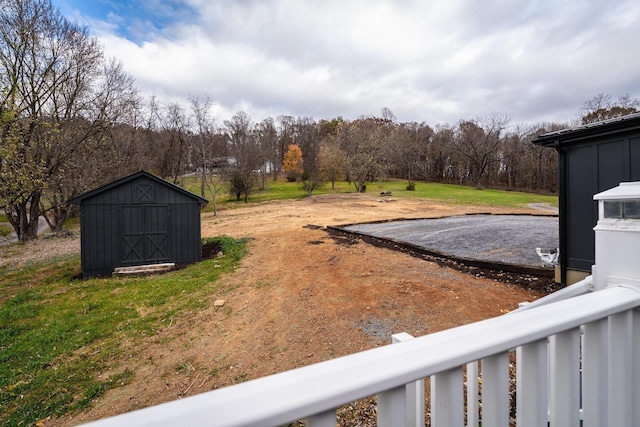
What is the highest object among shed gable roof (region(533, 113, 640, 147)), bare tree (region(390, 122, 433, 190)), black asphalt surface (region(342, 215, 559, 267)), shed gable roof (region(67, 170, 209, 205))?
bare tree (region(390, 122, 433, 190))

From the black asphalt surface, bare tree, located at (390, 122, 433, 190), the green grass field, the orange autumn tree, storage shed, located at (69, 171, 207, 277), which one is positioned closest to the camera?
the black asphalt surface

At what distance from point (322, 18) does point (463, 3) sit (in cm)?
414

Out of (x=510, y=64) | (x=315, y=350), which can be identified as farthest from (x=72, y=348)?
(x=510, y=64)

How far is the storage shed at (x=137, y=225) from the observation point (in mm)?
8203

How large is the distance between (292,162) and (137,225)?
31.2 meters

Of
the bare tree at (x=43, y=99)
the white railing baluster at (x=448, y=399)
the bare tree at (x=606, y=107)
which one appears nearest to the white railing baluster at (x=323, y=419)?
the white railing baluster at (x=448, y=399)

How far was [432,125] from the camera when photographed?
43.9 meters

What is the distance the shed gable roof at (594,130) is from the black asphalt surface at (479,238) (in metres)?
2.42

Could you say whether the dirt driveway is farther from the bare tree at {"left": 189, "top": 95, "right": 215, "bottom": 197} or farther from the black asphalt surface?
the bare tree at {"left": 189, "top": 95, "right": 215, "bottom": 197}

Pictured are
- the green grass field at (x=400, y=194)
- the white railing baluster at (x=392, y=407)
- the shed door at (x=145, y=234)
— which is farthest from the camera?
the green grass field at (x=400, y=194)

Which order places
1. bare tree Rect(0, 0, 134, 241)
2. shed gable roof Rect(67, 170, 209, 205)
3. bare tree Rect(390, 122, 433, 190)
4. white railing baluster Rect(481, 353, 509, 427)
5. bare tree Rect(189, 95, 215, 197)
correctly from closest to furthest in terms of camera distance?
white railing baluster Rect(481, 353, 509, 427), shed gable roof Rect(67, 170, 209, 205), bare tree Rect(0, 0, 134, 241), bare tree Rect(189, 95, 215, 197), bare tree Rect(390, 122, 433, 190)

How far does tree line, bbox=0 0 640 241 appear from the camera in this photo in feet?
39.3

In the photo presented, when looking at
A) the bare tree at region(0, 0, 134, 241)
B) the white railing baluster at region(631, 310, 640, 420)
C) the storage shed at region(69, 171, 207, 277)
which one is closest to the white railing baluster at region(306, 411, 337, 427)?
the white railing baluster at region(631, 310, 640, 420)

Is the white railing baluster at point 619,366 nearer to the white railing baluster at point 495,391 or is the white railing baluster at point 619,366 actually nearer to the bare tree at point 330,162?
the white railing baluster at point 495,391
